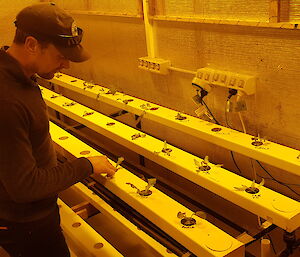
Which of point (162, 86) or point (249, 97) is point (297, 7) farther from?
point (162, 86)

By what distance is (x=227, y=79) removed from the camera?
6.17ft

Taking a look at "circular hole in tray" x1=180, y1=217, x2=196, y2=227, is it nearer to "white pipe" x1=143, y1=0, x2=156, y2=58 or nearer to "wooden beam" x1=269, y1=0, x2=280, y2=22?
"wooden beam" x1=269, y1=0, x2=280, y2=22

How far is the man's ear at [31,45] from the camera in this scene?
1130 millimetres

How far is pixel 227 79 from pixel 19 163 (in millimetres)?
1127

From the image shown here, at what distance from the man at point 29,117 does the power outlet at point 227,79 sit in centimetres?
83

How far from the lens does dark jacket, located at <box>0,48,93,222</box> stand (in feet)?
3.60

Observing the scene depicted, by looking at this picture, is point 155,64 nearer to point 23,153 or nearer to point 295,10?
point 295,10

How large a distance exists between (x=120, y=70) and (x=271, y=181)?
140 cm

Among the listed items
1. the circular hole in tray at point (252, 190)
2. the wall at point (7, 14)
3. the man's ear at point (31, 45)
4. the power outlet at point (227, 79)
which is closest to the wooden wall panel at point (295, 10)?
the power outlet at point (227, 79)

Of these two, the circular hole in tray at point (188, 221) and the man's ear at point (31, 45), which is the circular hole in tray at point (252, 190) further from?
the man's ear at point (31, 45)

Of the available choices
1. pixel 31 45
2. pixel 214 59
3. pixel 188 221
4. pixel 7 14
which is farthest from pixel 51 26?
pixel 7 14

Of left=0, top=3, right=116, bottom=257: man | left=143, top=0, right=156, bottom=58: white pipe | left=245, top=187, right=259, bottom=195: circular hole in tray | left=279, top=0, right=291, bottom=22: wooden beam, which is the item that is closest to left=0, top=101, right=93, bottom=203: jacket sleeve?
Result: left=0, top=3, right=116, bottom=257: man

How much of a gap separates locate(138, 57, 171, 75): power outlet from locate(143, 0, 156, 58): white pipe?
0.04 metres

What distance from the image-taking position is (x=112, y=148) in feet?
10.3
